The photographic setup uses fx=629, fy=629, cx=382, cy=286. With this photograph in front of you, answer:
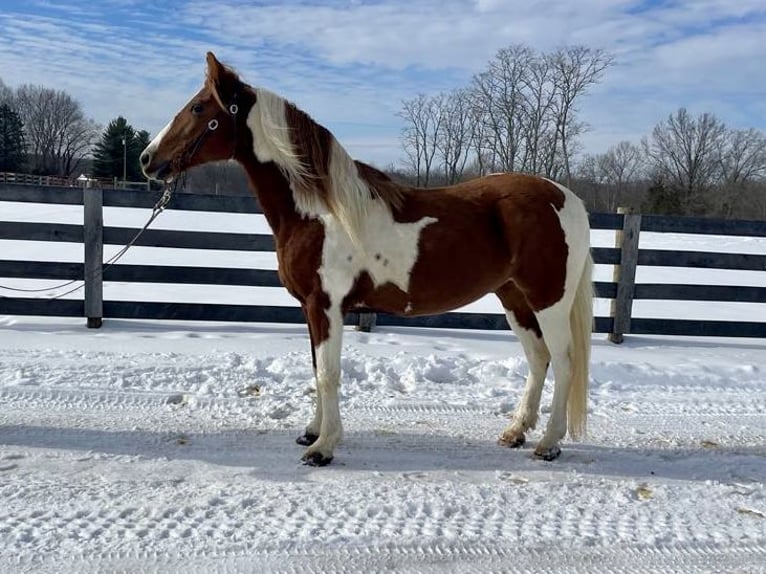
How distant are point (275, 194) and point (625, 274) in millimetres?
4503

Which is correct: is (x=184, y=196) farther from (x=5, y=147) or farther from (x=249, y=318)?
(x=5, y=147)

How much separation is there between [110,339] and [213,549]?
3.83m

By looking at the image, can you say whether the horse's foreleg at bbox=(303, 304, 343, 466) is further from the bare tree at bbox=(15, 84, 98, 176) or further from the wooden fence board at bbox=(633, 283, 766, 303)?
the bare tree at bbox=(15, 84, 98, 176)

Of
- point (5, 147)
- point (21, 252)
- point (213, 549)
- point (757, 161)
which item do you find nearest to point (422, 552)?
point (213, 549)

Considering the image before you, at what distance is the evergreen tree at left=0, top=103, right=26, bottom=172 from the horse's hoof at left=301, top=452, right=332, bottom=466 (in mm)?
60351

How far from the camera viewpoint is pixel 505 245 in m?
3.70

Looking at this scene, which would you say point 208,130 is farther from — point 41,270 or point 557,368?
point 41,270

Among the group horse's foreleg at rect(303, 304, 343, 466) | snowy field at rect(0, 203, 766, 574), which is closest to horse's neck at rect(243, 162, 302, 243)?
horse's foreleg at rect(303, 304, 343, 466)

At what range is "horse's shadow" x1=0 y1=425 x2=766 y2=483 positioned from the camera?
343 centimetres

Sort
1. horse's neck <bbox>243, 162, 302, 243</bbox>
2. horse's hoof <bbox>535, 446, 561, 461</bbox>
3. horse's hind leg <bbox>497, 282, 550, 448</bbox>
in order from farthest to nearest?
horse's hind leg <bbox>497, 282, 550, 448</bbox>, horse's hoof <bbox>535, 446, 561, 461</bbox>, horse's neck <bbox>243, 162, 302, 243</bbox>

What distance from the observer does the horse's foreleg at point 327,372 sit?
344cm

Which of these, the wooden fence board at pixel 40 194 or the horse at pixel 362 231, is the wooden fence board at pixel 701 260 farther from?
the wooden fence board at pixel 40 194

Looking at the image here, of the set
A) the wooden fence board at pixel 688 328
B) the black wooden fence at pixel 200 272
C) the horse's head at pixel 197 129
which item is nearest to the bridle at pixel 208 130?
the horse's head at pixel 197 129

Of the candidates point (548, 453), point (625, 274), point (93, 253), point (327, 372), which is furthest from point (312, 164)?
point (625, 274)
